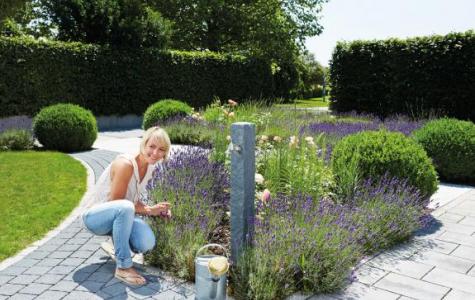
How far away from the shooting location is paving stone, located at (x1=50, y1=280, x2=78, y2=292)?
332cm

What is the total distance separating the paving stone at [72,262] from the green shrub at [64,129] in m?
6.55

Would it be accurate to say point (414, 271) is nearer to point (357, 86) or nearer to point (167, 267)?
point (167, 267)

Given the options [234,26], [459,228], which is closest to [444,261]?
[459,228]

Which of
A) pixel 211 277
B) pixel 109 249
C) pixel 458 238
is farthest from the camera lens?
pixel 458 238

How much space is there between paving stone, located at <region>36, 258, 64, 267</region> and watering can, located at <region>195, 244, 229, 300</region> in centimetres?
143

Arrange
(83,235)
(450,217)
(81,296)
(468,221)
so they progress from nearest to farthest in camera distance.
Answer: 1. (81,296)
2. (83,235)
3. (468,221)
4. (450,217)

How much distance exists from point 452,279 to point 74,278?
3071mm

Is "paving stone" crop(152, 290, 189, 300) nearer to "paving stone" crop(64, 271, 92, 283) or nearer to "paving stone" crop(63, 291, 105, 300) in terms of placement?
"paving stone" crop(63, 291, 105, 300)

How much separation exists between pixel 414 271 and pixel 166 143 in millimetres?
2382

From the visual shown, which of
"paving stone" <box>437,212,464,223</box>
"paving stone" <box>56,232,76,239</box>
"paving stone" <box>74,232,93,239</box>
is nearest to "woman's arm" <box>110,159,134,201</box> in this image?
"paving stone" <box>74,232,93,239</box>

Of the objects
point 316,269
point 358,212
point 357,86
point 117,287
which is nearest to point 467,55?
point 357,86

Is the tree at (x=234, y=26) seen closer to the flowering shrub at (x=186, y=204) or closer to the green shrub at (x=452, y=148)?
the green shrub at (x=452, y=148)

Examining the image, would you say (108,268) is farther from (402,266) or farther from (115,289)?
(402,266)

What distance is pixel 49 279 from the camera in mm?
3506
